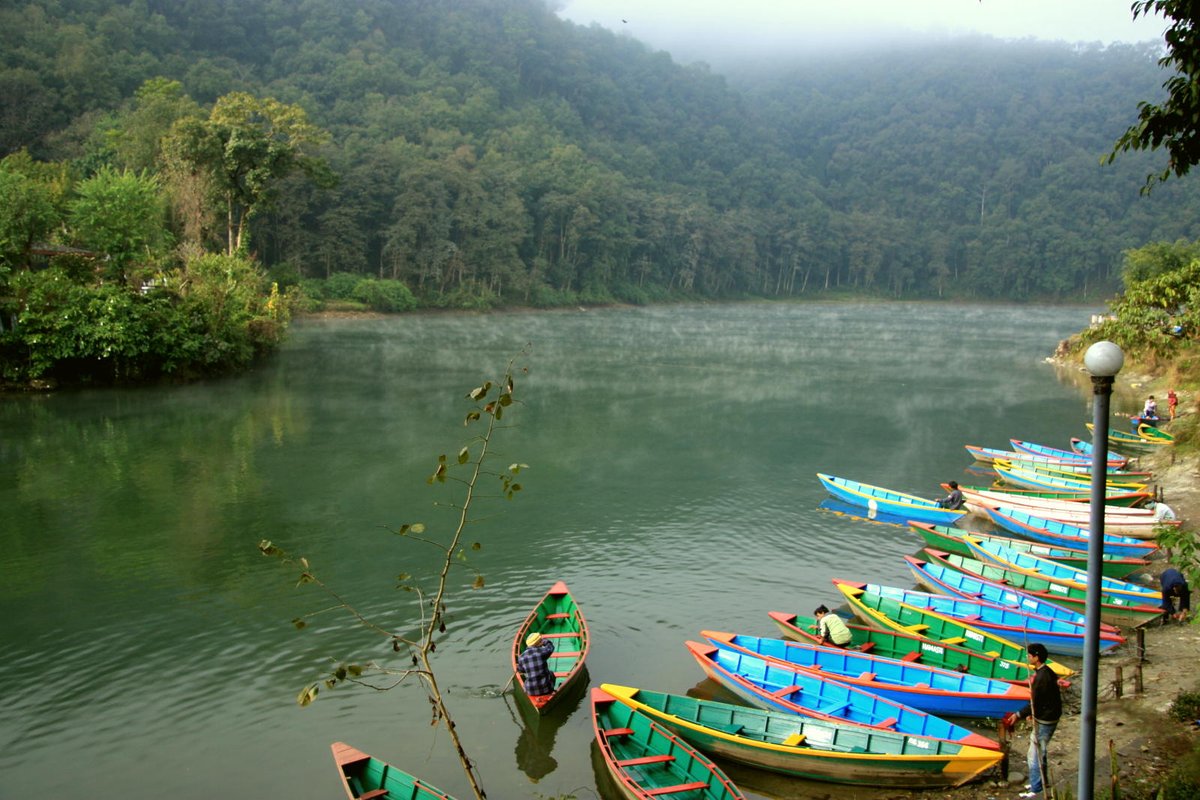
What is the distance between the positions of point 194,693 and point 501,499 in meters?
10.7

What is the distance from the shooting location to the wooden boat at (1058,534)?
1819 cm

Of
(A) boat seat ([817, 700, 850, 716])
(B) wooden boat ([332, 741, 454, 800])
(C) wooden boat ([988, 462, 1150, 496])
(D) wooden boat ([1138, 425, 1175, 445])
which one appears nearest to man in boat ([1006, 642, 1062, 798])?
(A) boat seat ([817, 700, 850, 716])

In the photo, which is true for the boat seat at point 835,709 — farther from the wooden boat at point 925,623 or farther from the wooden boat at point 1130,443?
the wooden boat at point 1130,443

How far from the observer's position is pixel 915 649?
42.9 ft

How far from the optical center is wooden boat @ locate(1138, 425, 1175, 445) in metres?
28.1

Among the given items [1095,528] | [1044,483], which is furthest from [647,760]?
[1044,483]

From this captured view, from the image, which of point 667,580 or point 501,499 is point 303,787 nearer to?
point 667,580

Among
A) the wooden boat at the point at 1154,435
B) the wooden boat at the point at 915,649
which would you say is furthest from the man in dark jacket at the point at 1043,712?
the wooden boat at the point at 1154,435

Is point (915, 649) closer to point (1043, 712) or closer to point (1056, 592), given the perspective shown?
point (1043, 712)

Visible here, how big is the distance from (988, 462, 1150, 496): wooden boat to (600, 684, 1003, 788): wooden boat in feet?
49.5

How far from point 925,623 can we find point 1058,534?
7.71 metres

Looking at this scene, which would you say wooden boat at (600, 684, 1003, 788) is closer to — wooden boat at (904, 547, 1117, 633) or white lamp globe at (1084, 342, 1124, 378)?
wooden boat at (904, 547, 1117, 633)

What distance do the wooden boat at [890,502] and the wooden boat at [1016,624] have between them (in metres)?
7.15

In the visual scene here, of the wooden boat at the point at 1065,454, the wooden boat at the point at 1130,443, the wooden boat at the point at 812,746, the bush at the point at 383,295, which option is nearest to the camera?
the wooden boat at the point at 812,746
